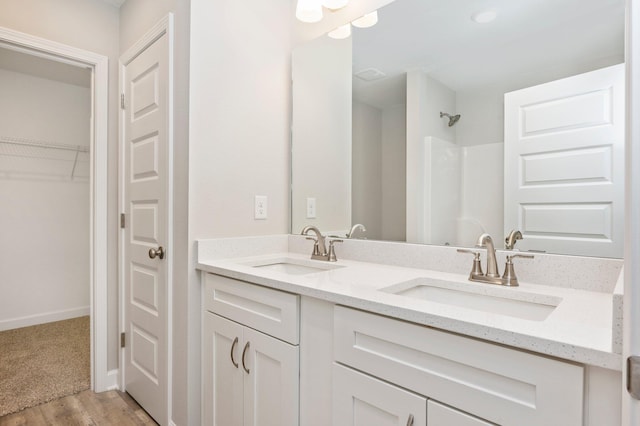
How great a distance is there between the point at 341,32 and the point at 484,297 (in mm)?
1427

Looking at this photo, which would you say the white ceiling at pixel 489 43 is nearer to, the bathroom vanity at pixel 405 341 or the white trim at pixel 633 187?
the bathroom vanity at pixel 405 341

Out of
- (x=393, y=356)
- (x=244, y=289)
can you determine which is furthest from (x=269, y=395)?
(x=393, y=356)

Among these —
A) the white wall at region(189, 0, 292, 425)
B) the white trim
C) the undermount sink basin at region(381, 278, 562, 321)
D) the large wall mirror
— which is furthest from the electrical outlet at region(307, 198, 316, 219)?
the white trim

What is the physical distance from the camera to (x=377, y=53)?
1.70 meters

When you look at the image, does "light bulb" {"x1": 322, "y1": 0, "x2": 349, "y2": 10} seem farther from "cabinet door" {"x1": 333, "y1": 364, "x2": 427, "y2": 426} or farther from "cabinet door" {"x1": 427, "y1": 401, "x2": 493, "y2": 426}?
"cabinet door" {"x1": 427, "y1": 401, "x2": 493, "y2": 426}

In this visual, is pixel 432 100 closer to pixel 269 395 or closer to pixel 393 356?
pixel 393 356

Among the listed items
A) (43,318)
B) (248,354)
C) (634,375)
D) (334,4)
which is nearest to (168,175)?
(248,354)

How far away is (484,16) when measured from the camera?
134 centimetres

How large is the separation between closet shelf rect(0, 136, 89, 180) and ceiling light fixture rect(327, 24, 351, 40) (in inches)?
117

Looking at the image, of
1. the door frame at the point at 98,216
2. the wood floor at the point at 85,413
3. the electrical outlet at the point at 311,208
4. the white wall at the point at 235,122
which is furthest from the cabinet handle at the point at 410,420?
the door frame at the point at 98,216

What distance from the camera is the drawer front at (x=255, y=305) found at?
47.2 inches

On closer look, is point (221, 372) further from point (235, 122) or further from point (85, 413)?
point (235, 122)

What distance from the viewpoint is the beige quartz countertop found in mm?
668

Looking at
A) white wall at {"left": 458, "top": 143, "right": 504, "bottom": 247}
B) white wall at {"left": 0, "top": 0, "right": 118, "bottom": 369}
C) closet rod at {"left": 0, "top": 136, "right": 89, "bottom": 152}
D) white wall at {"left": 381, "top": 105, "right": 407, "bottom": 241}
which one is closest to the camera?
white wall at {"left": 458, "top": 143, "right": 504, "bottom": 247}
